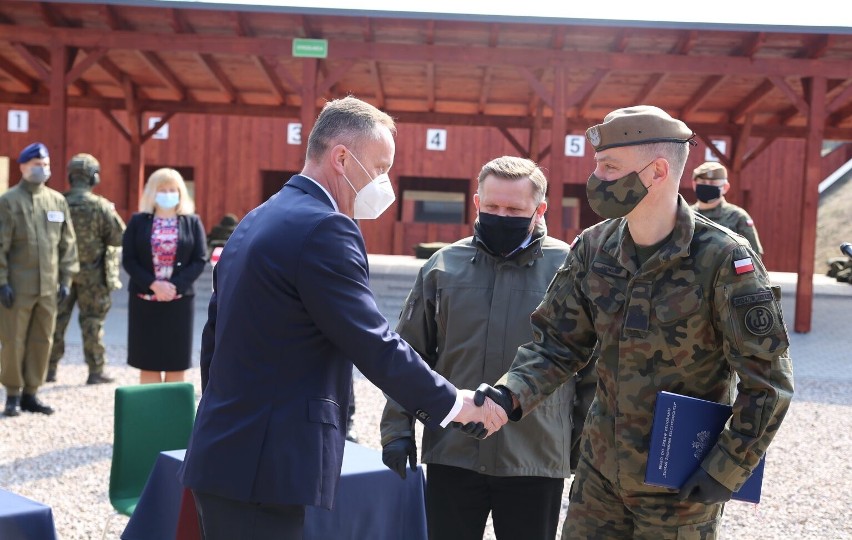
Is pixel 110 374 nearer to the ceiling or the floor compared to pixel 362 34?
nearer to the floor

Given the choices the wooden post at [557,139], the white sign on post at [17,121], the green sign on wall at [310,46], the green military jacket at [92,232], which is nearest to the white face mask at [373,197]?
the green military jacket at [92,232]

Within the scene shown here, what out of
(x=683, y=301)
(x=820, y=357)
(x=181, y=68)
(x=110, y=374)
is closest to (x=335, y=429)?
(x=683, y=301)

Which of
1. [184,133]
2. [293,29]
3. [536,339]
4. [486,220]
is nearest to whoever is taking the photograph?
[536,339]

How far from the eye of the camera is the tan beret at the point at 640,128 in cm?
244

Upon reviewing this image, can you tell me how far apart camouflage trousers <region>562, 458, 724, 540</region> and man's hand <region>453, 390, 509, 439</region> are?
269 mm

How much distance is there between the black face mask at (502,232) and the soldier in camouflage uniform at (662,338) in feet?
1.77

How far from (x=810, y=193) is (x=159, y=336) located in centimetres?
908

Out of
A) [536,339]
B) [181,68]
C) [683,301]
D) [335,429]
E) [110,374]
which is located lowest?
[110,374]

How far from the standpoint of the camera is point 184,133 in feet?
73.9

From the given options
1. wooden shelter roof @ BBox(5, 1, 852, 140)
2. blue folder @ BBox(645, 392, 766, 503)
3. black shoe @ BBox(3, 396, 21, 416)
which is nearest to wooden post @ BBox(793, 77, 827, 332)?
wooden shelter roof @ BBox(5, 1, 852, 140)

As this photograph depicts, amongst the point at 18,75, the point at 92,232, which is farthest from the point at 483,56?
the point at 18,75

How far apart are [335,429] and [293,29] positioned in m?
10.9

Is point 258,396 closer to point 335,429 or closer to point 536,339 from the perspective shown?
point 335,429

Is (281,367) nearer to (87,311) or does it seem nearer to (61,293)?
(61,293)
